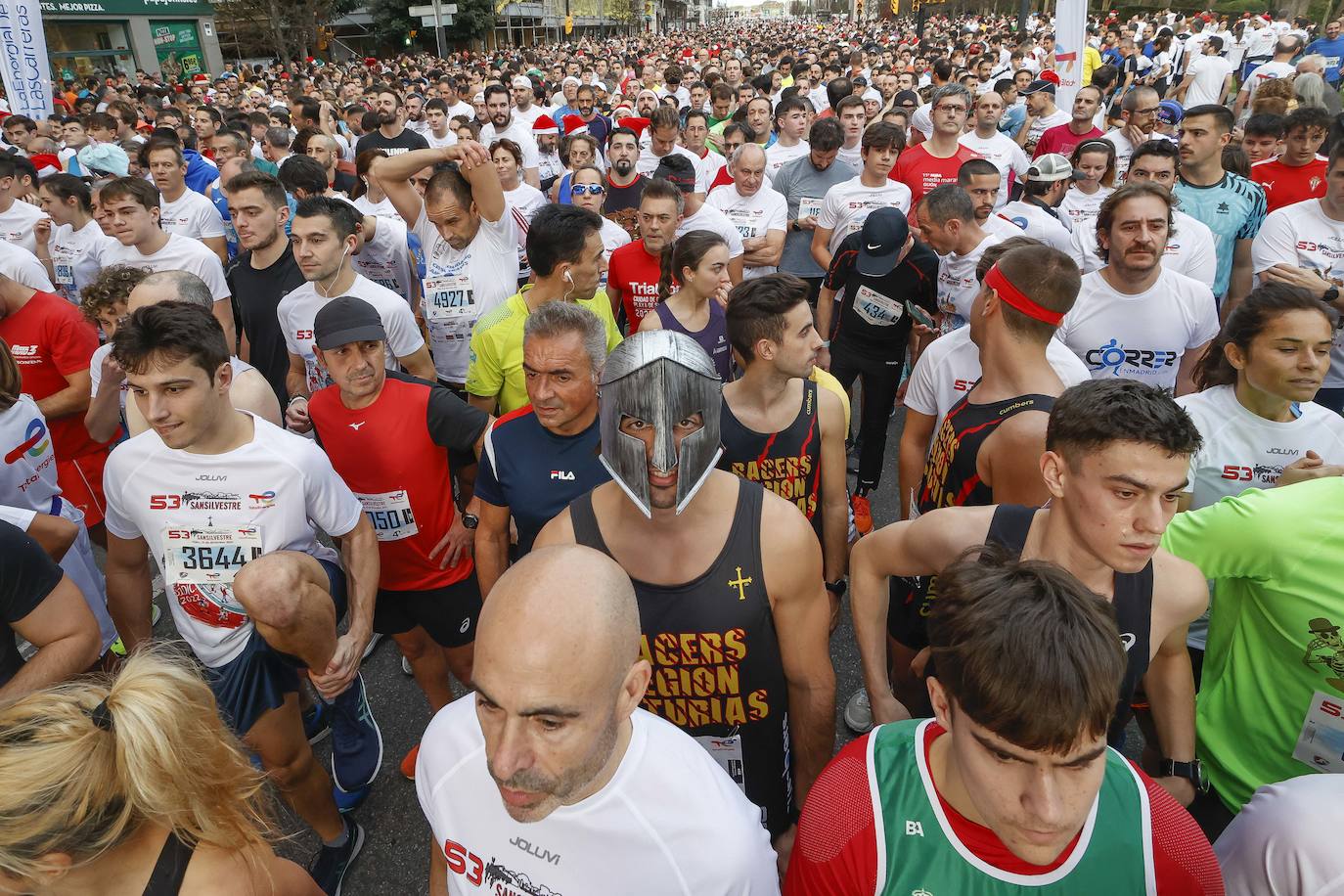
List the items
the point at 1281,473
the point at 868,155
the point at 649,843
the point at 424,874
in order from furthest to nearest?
the point at 868,155 < the point at 424,874 < the point at 1281,473 < the point at 649,843

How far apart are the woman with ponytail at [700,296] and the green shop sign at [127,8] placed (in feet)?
133

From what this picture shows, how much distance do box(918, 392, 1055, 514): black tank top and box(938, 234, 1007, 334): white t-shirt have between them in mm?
2015

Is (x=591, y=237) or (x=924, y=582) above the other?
(x=591, y=237)

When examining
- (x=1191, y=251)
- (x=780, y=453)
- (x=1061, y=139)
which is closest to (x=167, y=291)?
(x=780, y=453)

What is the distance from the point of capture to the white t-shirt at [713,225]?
574 centimetres

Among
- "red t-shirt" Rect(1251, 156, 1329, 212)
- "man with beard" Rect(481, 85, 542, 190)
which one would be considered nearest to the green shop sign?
"man with beard" Rect(481, 85, 542, 190)

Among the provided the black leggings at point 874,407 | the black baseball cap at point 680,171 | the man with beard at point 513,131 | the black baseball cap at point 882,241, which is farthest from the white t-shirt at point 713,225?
the man with beard at point 513,131

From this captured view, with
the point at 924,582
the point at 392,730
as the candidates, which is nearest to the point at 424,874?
the point at 392,730

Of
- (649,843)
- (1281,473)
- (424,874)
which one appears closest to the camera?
(649,843)

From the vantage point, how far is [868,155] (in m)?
6.13

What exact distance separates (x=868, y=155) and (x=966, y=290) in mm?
1867

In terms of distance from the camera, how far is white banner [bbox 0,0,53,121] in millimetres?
10031

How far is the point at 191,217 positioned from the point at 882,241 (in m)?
5.96

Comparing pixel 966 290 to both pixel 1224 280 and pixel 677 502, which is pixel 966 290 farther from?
pixel 677 502
